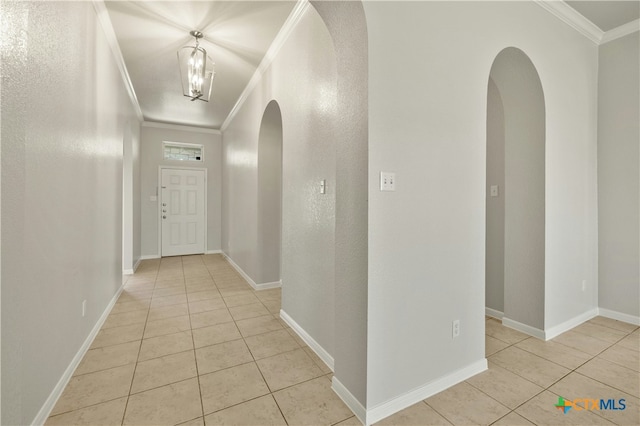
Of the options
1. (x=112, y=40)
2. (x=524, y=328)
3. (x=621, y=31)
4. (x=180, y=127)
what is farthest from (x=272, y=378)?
(x=180, y=127)

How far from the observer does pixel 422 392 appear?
176cm

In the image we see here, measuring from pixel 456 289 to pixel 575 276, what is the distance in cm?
184

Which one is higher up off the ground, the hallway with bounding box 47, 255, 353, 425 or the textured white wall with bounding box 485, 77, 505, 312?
the textured white wall with bounding box 485, 77, 505, 312

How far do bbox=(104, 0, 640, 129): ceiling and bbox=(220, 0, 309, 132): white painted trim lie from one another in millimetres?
40

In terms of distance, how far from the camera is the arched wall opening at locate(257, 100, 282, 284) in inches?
153

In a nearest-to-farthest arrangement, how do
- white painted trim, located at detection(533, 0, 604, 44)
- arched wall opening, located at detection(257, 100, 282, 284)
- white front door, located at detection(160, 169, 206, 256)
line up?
white painted trim, located at detection(533, 0, 604, 44)
arched wall opening, located at detection(257, 100, 282, 284)
white front door, located at detection(160, 169, 206, 256)

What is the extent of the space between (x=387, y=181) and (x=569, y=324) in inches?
103

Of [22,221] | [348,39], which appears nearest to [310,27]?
Answer: [348,39]

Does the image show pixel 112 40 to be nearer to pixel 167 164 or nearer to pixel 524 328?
pixel 167 164

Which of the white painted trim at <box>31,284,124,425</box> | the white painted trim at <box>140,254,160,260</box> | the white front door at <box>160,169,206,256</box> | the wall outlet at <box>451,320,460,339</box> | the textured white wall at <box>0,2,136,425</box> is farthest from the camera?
the white front door at <box>160,169,206,256</box>

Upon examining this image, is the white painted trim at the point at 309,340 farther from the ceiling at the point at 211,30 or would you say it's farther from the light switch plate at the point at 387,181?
the ceiling at the point at 211,30

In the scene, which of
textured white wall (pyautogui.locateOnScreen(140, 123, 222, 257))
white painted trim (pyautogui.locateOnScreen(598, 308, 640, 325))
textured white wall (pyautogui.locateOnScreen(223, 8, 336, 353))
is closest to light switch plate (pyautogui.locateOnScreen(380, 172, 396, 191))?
textured white wall (pyautogui.locateOnScreen(223, 8, 336, 353))

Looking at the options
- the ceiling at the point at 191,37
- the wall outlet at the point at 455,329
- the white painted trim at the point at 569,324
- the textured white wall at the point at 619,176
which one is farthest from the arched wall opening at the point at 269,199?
the textured white wall at the point at 619,176

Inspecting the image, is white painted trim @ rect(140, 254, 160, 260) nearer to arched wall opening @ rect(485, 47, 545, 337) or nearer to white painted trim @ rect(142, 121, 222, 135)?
white painted trim @ rect(142, 121, 222, 135)
